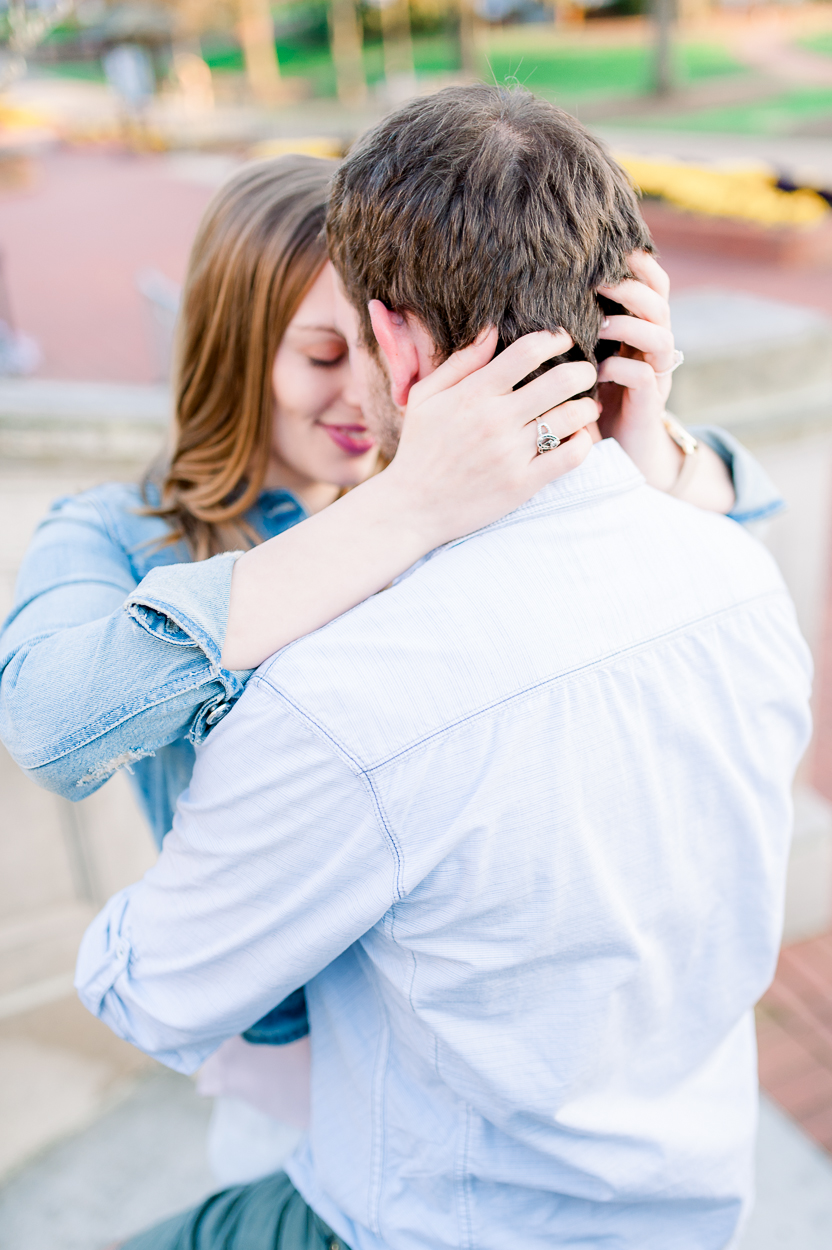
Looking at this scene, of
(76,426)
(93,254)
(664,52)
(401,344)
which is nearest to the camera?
(401,344)

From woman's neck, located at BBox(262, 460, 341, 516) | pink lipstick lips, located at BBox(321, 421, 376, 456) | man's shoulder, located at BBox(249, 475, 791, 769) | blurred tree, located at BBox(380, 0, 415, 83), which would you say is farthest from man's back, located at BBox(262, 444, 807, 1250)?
blurred tree, located at BBox(380, 0, 415, 83)

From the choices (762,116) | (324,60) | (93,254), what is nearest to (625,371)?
(93,254)

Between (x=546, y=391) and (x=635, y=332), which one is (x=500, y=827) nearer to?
(x=546, y=391)

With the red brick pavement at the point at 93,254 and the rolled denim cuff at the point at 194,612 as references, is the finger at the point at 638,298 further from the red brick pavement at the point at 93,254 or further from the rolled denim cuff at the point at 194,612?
the red brick pavement at the point at 93,254

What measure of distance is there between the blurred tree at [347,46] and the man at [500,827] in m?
37.7

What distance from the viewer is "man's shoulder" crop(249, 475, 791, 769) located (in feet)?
3.11

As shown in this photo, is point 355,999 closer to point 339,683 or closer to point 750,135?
point 339,683

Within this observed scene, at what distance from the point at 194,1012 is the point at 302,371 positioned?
96cm

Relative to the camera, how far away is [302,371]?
1582 millimetres

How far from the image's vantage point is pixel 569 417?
3.50 feet

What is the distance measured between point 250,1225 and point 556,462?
41.9 inches

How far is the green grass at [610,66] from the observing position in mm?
28938

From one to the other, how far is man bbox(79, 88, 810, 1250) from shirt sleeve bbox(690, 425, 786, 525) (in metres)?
0.30

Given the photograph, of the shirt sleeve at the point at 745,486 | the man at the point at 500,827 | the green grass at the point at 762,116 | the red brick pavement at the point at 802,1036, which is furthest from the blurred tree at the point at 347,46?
the man at the point at 500,827
